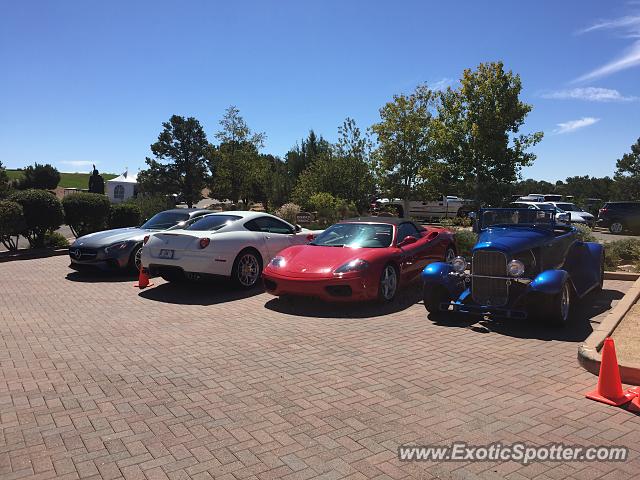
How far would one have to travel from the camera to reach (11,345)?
5570mm

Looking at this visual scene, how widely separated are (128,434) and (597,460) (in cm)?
314

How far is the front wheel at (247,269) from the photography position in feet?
28.7

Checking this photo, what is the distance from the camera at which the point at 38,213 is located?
13.6 m

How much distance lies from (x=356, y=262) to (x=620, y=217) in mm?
23227

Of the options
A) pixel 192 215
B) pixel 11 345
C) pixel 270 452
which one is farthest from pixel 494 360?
pixel 192 215

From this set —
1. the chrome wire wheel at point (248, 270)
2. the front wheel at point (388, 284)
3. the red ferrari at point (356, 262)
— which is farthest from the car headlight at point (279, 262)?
the front wheel at point (388, 284)

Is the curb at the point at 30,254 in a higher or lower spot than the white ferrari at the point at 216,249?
lower

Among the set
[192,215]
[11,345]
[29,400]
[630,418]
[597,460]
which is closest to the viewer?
[597,460]

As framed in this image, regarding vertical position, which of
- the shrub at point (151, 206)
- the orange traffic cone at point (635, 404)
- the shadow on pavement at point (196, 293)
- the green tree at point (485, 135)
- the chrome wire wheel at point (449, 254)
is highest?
the green tree at point (485, 135)

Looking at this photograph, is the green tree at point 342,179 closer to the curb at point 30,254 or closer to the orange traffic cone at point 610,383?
the curb at point 30,254

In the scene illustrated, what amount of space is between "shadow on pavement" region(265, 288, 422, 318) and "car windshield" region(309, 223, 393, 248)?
0.98m

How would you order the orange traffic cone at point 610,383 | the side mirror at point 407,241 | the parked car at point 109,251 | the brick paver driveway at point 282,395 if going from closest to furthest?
1. the brick paver driveway at point 282,395
2. the orange traffic cone at point 610,383
3. the side mirror at point 407,241
4. the parked car at point 109,251

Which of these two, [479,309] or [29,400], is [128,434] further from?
[479,309]

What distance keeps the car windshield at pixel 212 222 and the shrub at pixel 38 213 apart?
21.7ft
